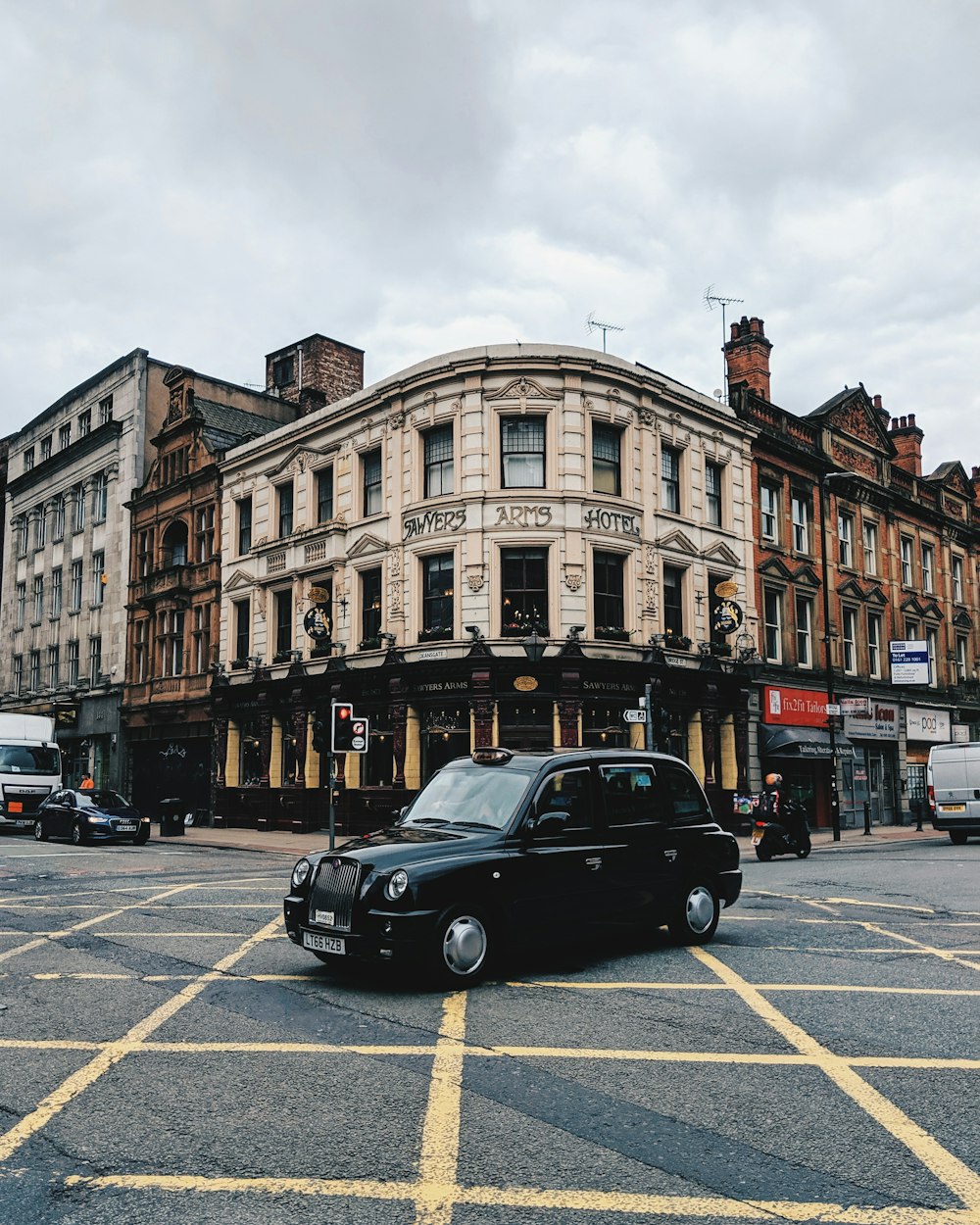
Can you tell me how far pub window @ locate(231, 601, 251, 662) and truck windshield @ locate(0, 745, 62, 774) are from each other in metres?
6.26

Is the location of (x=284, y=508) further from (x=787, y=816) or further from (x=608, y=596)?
(x=787, y=816)

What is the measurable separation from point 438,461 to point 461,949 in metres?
20.9

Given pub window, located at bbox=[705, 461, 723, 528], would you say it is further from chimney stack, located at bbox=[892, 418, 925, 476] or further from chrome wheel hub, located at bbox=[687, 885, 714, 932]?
chrome wheel hub, located at bbox=[687, 885, 714, 932]

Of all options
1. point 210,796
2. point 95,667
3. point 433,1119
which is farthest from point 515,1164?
point 95,667

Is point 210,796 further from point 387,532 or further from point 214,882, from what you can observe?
point 214,882

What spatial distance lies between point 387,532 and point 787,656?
1297 centimetres

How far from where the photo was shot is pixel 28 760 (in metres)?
31.5

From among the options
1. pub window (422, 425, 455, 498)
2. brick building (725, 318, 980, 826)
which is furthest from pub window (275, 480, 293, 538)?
brick building (725, 318, 980, 826)

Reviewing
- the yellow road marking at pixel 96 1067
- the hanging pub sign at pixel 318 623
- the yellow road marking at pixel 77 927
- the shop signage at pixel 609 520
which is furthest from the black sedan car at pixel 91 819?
the yellow road marking at pixel 96 1067

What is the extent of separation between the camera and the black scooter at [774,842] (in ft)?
67.3

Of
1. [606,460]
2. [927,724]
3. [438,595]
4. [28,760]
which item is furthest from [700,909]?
[927,724]

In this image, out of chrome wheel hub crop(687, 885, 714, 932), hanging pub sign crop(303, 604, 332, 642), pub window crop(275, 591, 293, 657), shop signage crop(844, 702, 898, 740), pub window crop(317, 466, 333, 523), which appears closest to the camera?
chrome wheel hub crop(687, 885, 714, 932)

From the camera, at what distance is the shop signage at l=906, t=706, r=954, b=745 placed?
124 feet

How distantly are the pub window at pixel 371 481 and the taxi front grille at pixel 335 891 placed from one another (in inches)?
856
